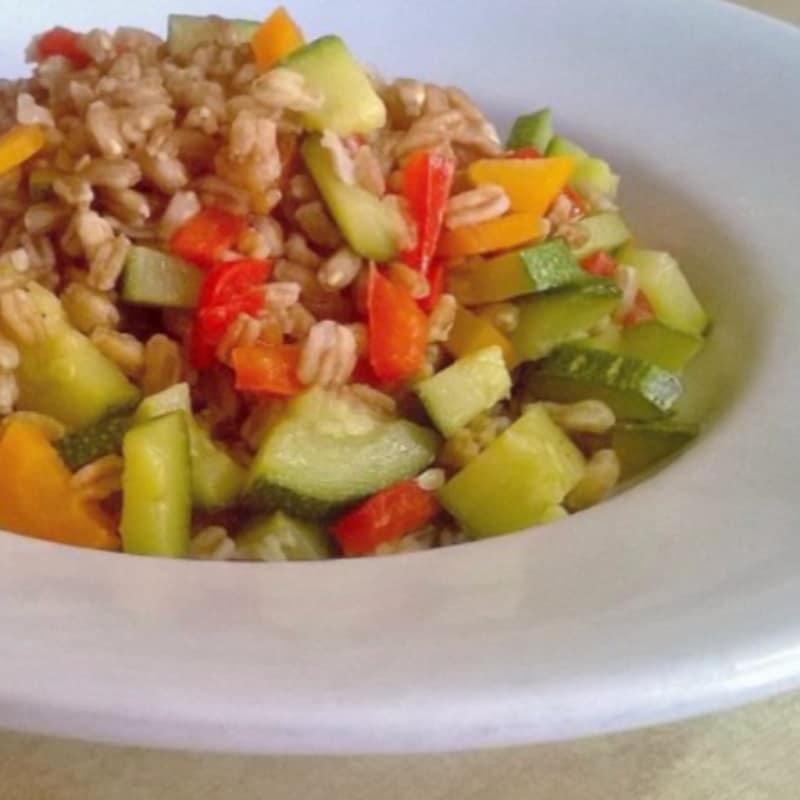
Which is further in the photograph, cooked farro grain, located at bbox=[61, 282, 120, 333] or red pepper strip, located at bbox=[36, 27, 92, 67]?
red pepper strip, located at bbox=[36, 27, 92, 67]

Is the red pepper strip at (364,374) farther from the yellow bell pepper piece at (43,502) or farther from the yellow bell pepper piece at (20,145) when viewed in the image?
the yellow bell pepper piece at (20,145)

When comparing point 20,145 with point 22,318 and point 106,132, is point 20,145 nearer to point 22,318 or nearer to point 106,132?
point 106,132

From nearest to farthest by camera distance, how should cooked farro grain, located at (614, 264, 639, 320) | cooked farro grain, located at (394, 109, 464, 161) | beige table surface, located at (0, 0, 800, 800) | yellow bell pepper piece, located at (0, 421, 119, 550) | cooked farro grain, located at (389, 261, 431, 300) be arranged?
beige table surface, located at (0, 0, 800, 800) → yellow bell pepper piece, located at (0, 421, 119, 550) → cooked farro grain, located at (389, 261, 431, 300) → cooked farro grain, located at (394, 109, 464, 161) → cooked farro grain, located at (614, 264, 639, 320)

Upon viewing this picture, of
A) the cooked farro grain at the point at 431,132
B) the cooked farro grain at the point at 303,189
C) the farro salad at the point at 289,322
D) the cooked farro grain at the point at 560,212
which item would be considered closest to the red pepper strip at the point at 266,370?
the farro salad at the point at 289,322

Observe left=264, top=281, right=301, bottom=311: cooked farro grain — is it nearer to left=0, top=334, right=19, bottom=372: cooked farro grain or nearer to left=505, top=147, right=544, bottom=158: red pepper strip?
left=0, top=334, right=19, bottom=372: cooked farro grain

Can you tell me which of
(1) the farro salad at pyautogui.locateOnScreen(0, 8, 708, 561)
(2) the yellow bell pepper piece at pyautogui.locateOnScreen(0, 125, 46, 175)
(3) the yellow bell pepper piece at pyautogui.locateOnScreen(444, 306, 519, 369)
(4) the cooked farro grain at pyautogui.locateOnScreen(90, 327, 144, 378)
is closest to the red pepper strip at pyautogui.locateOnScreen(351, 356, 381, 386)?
(1) the farro salad at pyautogui.locateOnScreen(0, 8, 708, 561)

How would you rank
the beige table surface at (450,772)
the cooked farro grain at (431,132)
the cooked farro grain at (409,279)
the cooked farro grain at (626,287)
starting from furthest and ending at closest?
1. the cooked farro grain at (626,287)
2. the cooked farro grain at (431,132)
3. the cooked farro grain at (409,279)
4. the beige table surface at (450,772)
